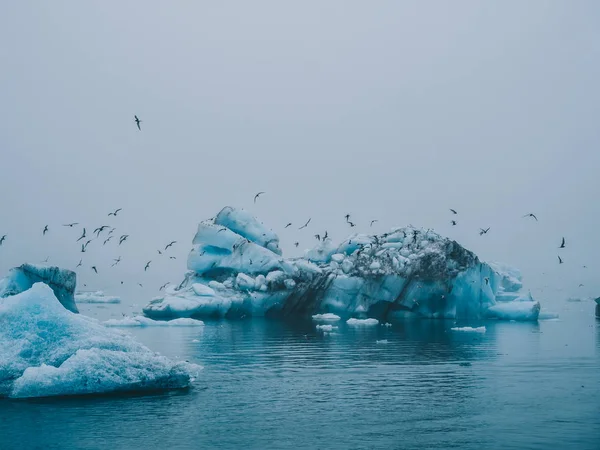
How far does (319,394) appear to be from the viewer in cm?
1728

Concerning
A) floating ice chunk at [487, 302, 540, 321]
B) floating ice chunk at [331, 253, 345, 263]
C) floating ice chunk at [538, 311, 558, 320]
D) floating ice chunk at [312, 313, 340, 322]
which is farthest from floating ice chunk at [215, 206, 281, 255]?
floating ice chunk at [538, 311, 558, 320]

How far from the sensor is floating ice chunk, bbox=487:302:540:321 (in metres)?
48.9

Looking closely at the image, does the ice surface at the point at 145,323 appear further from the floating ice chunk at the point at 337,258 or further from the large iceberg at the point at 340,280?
the floating ice chunk at the point at 337,258

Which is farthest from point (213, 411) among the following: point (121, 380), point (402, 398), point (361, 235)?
point (361, 235)

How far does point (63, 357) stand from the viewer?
16.3 m

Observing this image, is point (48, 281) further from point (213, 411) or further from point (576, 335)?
point (576, 335)

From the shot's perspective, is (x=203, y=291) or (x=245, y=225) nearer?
(x=203, y=291)

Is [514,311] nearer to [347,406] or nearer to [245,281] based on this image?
[245,281]

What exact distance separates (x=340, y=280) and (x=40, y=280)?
2127cm

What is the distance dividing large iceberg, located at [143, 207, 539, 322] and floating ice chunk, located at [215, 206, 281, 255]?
8cm

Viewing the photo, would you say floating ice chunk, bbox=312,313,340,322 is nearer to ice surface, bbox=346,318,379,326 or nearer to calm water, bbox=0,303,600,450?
ice surface, bbox=346,318,379,326

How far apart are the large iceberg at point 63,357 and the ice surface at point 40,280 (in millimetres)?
18445

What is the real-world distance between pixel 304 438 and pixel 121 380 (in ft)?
18.8

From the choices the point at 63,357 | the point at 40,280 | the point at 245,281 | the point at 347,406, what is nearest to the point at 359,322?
the point at 245,281
